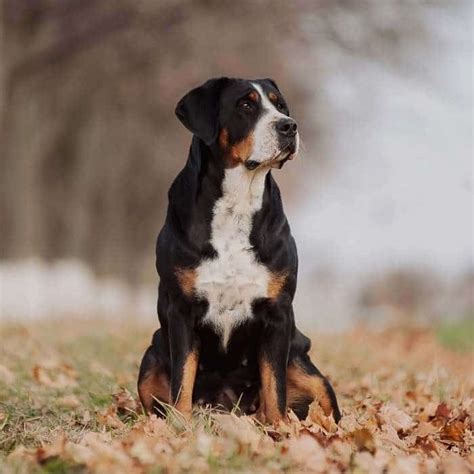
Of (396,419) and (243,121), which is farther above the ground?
(243,121)

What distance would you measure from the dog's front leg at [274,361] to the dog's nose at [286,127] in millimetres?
876

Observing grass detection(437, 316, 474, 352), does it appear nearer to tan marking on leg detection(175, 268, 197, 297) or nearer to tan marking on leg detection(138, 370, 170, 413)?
tan marking on leg detection(138, 370, 170, 413)

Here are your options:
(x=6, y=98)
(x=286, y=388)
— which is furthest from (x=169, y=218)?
(x=6, y=98)

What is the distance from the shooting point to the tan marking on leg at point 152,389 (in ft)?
18.6

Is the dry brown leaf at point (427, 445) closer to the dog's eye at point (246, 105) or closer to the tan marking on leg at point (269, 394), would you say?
the tan marking on leg at point (269, 394)

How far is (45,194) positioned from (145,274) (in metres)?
5.91

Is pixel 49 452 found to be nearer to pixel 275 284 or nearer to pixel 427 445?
pixel 275 284

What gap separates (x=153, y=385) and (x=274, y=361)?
0.73 meters

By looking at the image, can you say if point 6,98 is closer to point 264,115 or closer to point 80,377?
point 80,377

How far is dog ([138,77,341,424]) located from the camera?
17.3 feet

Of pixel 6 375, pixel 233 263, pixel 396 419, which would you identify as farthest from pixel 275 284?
pixel 6 375

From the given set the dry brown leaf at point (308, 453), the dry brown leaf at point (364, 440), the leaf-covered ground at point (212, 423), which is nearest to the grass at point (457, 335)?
the leaf-covered ground at point (212, 423)

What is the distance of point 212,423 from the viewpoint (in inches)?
208

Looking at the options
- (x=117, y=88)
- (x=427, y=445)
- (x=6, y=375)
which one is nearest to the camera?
(x=427, y=445)
